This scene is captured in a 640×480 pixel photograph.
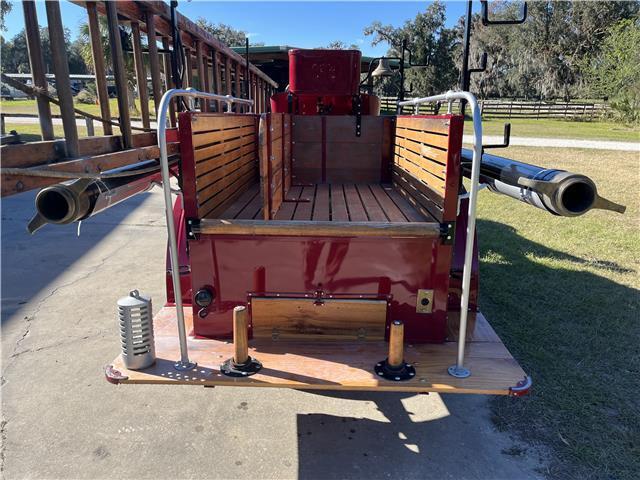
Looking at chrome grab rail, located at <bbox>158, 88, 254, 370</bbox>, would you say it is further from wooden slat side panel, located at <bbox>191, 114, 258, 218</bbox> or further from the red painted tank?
the red painted tank

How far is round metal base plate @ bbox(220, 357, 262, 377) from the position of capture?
217cm

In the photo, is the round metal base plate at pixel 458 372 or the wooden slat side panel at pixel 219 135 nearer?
the round metal base plate at pixel 458 372

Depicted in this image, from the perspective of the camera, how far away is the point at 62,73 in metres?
2.02

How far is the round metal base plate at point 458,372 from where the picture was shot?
2.17 metres

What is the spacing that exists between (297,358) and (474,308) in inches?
50.4

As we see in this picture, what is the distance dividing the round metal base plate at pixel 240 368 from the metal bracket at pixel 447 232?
3.75 ft

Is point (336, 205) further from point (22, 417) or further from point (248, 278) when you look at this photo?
point (22, 417)

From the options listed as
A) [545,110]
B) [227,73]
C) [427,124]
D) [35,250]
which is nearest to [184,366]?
[427,124]

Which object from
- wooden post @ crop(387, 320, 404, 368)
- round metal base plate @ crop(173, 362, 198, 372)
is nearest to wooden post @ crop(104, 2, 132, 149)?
round metal base plate @ crop(173, 362, 198, 372)

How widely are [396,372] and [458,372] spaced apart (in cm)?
30

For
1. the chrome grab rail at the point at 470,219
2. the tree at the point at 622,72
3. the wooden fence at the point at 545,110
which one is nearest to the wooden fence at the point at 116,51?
the chrome grab rail at the point at 470,219

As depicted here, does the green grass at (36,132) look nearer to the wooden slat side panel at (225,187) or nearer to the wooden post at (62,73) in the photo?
the wooden post at (62,73)

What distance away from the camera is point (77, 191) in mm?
1646

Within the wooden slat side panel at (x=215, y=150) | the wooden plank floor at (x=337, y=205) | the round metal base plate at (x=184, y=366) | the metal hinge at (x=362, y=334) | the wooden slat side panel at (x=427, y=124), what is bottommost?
the round metal base plate at (x=184, y=366)
